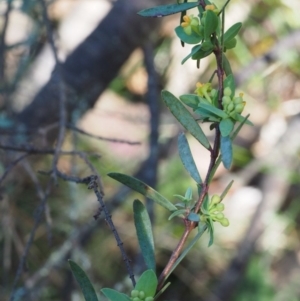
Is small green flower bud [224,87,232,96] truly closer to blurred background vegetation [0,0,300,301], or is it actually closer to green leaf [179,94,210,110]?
green leaf [179,94,210,110]

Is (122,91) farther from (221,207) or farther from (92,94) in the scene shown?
(221,207)

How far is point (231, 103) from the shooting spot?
39 cm

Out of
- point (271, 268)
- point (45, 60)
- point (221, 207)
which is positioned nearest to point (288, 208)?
point (271, 268)

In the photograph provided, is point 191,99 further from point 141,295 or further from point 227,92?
point 141,295

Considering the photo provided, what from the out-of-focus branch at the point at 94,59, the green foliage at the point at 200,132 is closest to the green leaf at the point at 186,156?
the green foliage at the point at 200,132

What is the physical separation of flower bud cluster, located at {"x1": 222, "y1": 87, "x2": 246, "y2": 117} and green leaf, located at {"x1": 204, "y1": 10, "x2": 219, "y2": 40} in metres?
0.04

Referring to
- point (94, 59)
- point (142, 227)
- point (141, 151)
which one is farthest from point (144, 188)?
point (141, 151)

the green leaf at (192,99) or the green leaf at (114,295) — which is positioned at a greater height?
the green leaf at (192,99)

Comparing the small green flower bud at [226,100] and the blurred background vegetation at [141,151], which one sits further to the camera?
the blurred background vegetation at [141,151]

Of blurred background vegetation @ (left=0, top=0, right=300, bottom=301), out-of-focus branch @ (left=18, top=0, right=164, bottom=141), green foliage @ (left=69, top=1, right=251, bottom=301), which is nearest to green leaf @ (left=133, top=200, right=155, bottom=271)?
green foliage @ (left=69, top=1, right=251, bottom=301)

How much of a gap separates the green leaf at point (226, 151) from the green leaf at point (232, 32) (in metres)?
0.07

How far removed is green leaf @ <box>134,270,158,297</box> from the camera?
37cm

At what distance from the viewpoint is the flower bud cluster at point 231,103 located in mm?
388

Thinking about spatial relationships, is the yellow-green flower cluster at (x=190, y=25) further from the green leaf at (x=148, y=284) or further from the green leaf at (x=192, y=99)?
the green leaf at (x=148, y=284)
